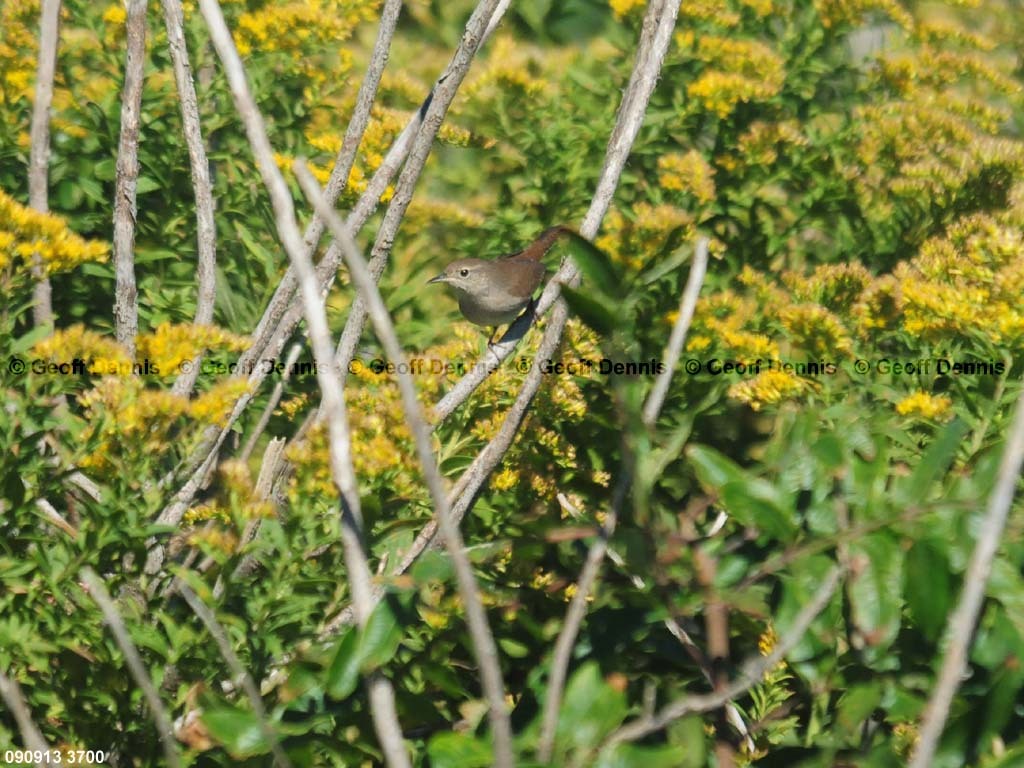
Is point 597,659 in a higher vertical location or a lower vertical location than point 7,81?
lower

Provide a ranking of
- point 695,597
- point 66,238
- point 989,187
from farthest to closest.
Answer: point 989,187 < point 66,238 < point 695,597

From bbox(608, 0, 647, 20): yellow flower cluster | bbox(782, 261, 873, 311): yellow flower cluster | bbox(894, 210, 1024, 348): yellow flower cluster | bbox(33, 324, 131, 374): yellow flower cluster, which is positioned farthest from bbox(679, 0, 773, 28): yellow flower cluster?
bbox(33, 324, 131, 374): yellow flower cluster

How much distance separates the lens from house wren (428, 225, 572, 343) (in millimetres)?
3668

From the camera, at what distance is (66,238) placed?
8.01 ft

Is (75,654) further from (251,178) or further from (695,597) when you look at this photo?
(251,178)

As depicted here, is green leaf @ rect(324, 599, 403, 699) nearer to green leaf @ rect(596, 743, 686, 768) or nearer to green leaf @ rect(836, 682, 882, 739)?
green leaf @ rect(596, 743, 686, 768)

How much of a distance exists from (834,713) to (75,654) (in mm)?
1463

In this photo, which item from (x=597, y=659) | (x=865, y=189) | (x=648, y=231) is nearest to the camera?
(x=597, y=659)

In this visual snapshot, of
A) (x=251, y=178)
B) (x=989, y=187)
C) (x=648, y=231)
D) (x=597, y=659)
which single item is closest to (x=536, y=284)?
(x=648, y=231)

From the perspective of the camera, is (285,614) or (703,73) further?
(703,73)

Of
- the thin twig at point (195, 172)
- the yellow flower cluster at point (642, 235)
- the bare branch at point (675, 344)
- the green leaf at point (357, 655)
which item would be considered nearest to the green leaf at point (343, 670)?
the green leaf at point (357, 655)

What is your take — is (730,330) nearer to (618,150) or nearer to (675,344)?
(618,150)

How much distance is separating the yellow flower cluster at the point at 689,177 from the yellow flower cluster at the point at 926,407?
1173 millimetres

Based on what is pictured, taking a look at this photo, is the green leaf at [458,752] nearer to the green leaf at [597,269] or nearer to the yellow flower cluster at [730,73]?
the green leaf at [597,269]
